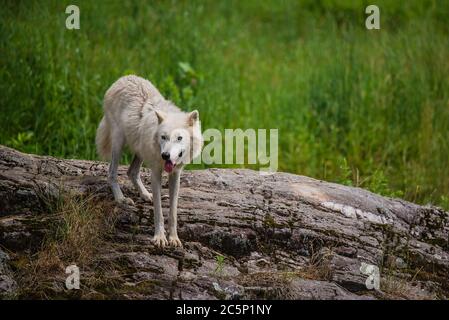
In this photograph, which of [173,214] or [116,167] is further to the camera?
[116,167]

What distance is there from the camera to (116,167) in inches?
237

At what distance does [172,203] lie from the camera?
5457 mm

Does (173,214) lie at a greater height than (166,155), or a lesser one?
lesser

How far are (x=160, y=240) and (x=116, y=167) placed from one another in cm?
99

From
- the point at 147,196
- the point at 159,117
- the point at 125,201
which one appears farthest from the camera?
the point at 147,196

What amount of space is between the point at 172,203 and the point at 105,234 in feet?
1.90

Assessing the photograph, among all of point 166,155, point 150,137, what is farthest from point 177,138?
point 150,137

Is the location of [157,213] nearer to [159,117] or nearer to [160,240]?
[160,240]

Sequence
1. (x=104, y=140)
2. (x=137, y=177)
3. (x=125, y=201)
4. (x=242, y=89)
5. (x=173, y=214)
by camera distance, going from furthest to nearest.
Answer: (x=242, y=89) < (x=104, y=140) < (x=137, y=177) < (x=125, y=201) < (x=173, y=214)

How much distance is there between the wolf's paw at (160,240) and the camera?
532 centimetres

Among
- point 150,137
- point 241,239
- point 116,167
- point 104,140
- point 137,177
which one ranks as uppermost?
point 150,137

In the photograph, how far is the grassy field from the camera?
883 cm

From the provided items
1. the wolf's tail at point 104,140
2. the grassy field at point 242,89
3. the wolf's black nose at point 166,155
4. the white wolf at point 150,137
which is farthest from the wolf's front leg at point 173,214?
the grassy field at point 242,89
